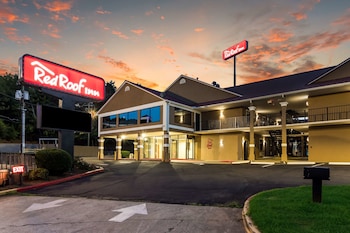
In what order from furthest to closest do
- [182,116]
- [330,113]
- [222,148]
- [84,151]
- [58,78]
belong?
[84,151], [182,116], [222,148], [330,113], [58,78]

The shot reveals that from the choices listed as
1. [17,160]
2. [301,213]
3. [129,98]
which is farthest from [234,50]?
[301,213]

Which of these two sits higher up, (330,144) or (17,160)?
(330,144)

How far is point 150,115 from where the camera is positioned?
107ft

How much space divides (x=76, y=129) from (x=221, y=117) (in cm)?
1835

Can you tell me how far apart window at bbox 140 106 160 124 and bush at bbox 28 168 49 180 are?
17017mm

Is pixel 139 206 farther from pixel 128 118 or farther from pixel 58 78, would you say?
pixel 128 118

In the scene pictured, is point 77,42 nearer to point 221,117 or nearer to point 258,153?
point 221,117

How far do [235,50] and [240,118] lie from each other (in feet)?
53.1

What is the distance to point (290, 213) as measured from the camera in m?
6.76

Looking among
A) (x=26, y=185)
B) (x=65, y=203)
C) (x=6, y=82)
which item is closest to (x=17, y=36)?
(x=26, y=185)

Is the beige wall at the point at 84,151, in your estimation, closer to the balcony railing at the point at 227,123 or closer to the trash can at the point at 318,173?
the balcony railing at the point at 227,123

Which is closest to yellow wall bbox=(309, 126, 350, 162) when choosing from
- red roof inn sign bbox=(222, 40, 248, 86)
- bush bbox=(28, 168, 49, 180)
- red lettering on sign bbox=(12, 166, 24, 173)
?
red roof inn sign bbox=(222, 40, 248, 86)

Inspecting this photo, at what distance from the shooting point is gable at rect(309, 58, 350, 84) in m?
24.1

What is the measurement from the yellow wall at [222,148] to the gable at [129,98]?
7.93 meters
